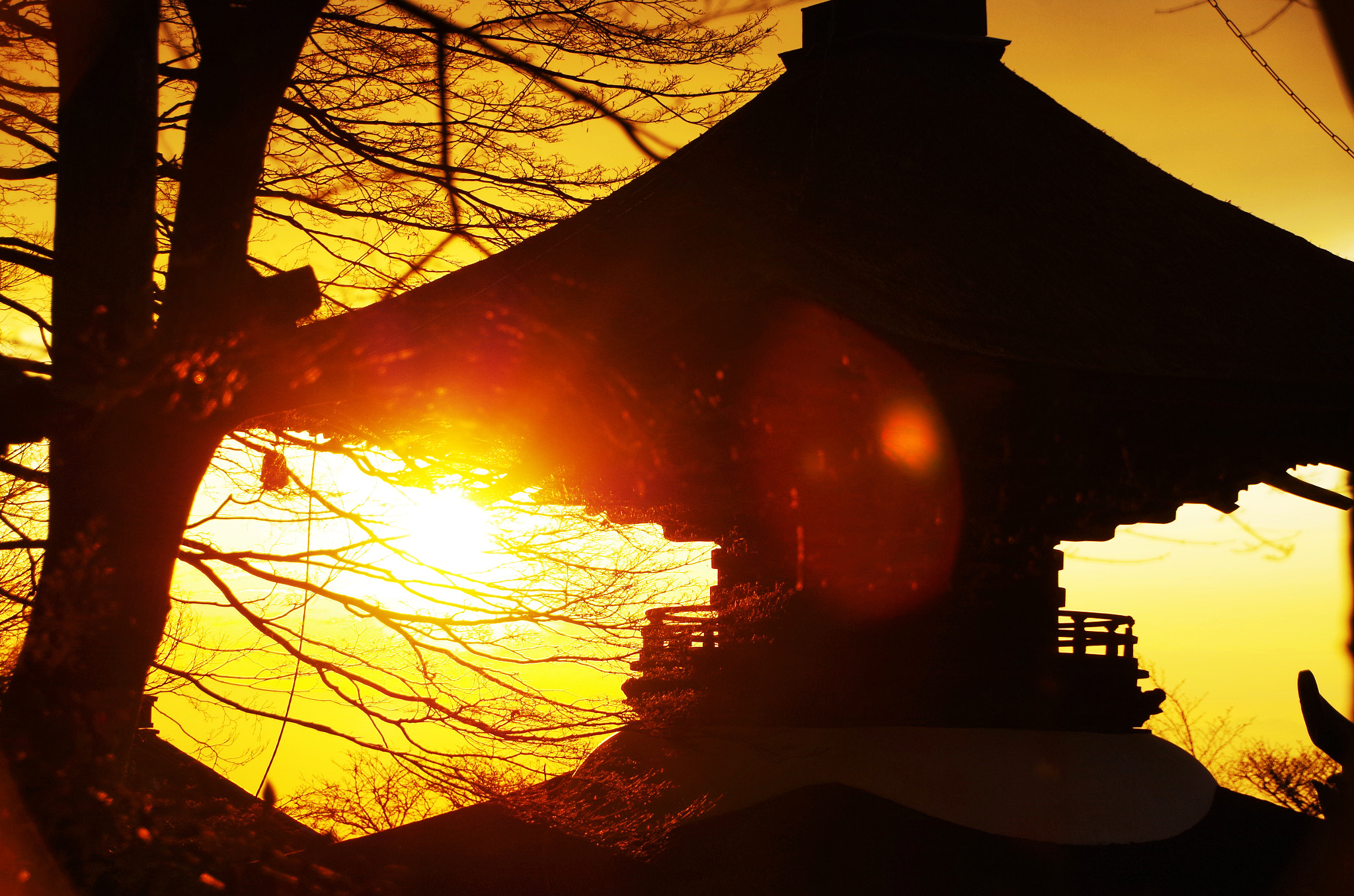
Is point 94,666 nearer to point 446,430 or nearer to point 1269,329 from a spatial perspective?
point 446,430

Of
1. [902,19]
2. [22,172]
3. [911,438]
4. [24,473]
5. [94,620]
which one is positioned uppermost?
[902,19]

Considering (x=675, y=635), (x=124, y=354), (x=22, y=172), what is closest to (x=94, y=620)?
(x=124, y=354)

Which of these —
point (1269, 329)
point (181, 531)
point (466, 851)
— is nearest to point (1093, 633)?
point (1269, 329)

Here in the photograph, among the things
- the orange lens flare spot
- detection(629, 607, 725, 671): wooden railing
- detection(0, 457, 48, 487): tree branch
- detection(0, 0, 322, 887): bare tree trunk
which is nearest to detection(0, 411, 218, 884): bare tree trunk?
detection(0, 0, 322, 887): bare tree trunk

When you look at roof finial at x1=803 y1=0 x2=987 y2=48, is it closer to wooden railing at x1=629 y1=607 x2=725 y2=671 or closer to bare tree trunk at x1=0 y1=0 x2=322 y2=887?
wooden railing at x1=629 y1=607 x2=725 y2=671

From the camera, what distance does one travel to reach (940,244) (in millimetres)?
7508

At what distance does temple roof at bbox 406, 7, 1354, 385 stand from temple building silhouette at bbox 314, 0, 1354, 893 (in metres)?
0.04

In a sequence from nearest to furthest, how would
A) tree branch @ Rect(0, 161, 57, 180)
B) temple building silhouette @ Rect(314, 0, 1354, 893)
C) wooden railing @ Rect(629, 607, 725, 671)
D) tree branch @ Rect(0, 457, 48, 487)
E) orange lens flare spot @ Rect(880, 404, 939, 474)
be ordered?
tree branch @ Rect(0, 457, 48, 487) < tree branch @ Rect(0, 161, 57, 180) < wooden railing @ Rect(629, 607, 725, 671) < temple building silhouette @ Rect(314, 0, 1354, 893) < orange lens flare spot @ Rect(880, 404, 939, 474)

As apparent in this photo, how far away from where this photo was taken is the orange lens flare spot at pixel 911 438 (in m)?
6.08

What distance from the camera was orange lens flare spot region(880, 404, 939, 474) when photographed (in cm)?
608

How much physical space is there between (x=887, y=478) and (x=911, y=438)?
34 cm

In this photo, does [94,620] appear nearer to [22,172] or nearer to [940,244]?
[22,172]

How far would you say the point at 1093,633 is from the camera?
758 centimetres

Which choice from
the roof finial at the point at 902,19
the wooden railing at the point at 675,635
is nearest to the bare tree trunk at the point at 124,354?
the wooden railing at the point at 675,635
